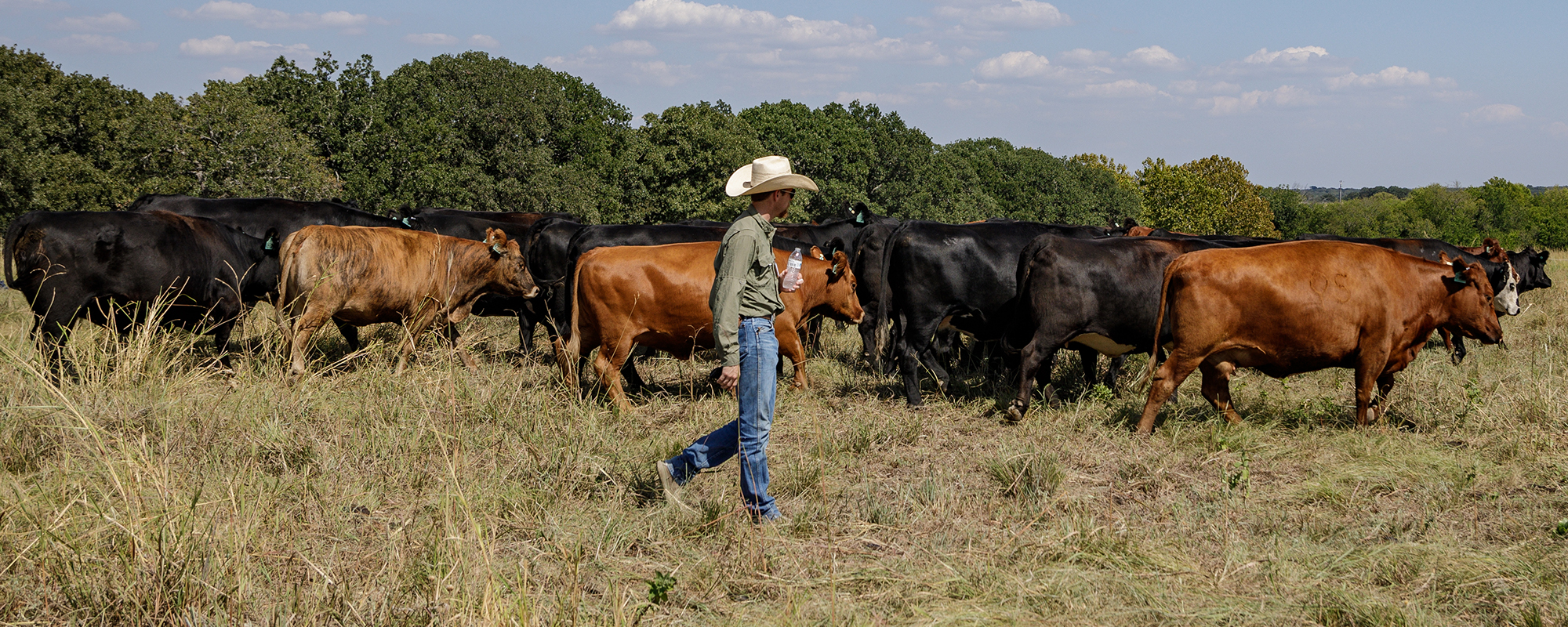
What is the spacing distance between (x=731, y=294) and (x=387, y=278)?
5.85 metres

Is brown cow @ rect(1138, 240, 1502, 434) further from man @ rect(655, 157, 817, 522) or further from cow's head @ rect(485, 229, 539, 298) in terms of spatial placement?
cow's head @ rect(485, 229, 539, 298)

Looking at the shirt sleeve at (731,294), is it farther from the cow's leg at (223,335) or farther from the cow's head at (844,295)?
the cow's leg at (223,335)

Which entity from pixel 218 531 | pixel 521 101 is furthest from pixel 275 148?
pixel 218 531

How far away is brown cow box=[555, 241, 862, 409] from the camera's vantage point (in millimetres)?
7715

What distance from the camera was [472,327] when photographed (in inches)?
510

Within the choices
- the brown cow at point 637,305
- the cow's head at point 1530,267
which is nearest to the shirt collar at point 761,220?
the brown cow at point 637,305

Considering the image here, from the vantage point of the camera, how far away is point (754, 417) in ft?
15.2

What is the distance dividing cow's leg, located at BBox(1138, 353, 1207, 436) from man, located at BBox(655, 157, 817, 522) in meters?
3.49

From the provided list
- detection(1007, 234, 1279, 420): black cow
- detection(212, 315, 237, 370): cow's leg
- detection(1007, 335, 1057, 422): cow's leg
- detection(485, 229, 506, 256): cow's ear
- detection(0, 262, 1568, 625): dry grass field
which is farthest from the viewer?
detection(485, 229, 506, 256): cow's ear

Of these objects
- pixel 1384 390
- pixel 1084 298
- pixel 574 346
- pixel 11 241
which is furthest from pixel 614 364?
pixel 1384 390

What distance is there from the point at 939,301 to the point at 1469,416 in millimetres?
4177

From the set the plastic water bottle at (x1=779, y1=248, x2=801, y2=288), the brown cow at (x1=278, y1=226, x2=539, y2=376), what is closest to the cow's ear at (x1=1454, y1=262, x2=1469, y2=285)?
the plastic water bottle at (x1=779, y1=248, x2=801, y2=288)

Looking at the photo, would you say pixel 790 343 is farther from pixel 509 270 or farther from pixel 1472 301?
pixel 1472 301

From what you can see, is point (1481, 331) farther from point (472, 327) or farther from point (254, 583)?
point (472, 327)
